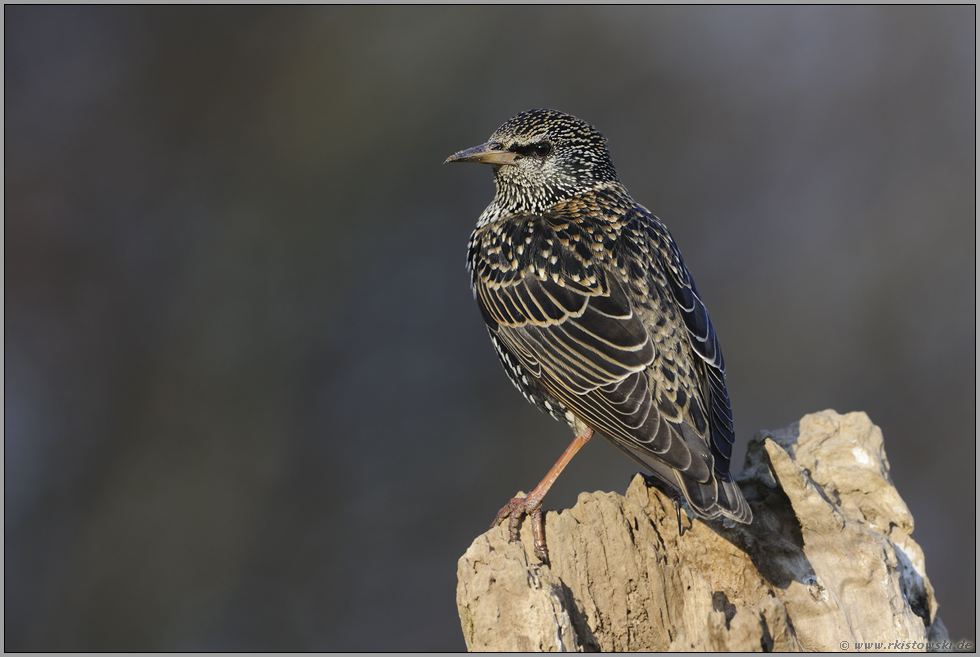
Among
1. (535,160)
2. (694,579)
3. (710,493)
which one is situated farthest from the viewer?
(535,160)

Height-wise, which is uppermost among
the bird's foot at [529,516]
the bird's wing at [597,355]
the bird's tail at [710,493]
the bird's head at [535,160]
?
the bird's head at [535,160]

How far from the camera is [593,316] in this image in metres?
3.81

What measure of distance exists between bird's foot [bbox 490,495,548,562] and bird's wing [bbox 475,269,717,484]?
1.78 ft

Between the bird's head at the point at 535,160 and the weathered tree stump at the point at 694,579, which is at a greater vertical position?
the bird's head at the point at 535,160

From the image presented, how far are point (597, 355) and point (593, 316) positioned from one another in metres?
0.24

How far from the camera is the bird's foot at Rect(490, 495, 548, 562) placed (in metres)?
3.60

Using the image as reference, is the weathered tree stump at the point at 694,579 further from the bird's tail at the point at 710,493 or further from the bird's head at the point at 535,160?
the bird's head at the point at 535,160

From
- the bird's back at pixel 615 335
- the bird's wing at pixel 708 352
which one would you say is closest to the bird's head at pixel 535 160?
the bird's back at pixel 615 335

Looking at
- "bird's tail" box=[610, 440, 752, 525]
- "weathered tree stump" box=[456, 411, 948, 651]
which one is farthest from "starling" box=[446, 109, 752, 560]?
"weathered tree stump" box=[456, 411, 948, 651]

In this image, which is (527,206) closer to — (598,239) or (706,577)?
(598,239)

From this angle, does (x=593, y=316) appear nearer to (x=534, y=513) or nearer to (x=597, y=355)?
(x=597, y=355)

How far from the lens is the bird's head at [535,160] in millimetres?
4621

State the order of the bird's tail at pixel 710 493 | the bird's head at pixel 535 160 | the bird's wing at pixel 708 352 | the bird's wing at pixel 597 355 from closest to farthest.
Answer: the bird's tail at pixel 710 493 → the bird's wing at pixel 597 355 → the bird's wing at pixel 708 352 → the bird's head at pixel 535 160

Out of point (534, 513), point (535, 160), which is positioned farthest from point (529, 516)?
point (535, 160)
